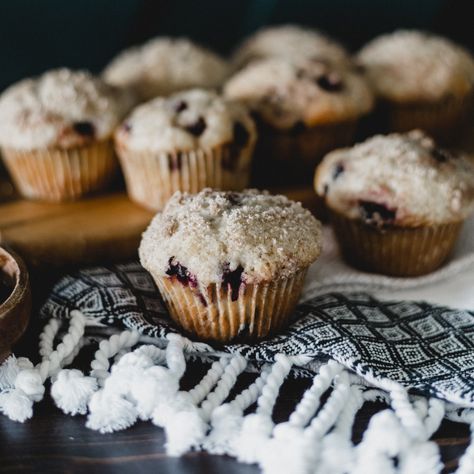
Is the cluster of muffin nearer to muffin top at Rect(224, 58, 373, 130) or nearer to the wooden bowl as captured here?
muffin top at Rect(224, 58, 373, 130)

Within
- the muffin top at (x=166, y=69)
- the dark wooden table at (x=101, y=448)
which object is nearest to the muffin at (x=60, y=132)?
the muffin top at (x=166, y=69)

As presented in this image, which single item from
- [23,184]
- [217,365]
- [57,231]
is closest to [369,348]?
[217,365]

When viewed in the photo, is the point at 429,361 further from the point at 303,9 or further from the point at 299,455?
the point at 303,9

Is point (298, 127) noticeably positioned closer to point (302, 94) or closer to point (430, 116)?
point (302, 94)

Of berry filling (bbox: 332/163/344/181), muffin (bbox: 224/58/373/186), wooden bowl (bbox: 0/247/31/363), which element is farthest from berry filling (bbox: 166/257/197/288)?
muffin (bbox: 224/58/373/186)

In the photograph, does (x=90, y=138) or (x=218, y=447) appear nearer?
(x=218, y=447)

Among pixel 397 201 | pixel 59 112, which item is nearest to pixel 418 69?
pixel 397 201
